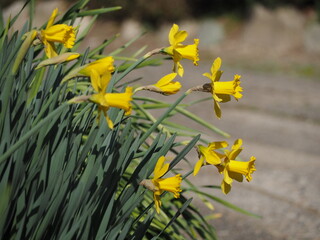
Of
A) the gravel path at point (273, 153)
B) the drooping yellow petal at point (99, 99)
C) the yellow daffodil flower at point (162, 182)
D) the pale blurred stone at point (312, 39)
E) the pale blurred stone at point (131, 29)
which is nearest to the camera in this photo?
the drooping yellow petal at point (99, 99)

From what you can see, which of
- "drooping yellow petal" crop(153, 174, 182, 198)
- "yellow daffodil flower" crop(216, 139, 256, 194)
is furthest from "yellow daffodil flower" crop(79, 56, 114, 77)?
"yellow daffodil flower" crop(216, 139, 256, 194)

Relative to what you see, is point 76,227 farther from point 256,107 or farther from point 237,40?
point 237,40

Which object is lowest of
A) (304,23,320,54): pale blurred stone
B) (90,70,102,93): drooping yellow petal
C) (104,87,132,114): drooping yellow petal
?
(304,23,320,54): pale blurred stone

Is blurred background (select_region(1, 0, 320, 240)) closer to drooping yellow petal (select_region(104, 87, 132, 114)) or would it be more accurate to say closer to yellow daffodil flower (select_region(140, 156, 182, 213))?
yellow daffodil flower (select_region(140, 156, 182, 213))

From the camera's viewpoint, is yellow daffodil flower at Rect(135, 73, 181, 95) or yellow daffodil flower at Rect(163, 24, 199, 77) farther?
yellow daffodil flower at Rect(163, 24, 199, 77)

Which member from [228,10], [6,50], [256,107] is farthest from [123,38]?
[6,50]

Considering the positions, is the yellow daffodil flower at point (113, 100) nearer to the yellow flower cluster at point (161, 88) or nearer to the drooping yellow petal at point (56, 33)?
the yellow flower cluster at point (161, 88)

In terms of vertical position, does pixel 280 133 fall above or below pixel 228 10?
above

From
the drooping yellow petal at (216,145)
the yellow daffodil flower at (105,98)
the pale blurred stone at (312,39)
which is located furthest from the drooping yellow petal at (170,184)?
the pale blurred stone at (312,39)

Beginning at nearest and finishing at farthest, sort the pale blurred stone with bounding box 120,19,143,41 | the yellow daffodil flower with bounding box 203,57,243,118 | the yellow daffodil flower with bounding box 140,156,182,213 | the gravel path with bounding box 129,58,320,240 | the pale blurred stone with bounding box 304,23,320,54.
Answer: the yellow daffodil flower with bounding box 140,156,182,213
the yellow daffodil flower with bounding box 203,57,243,118
the gravel path with bounding box 129,58,320,240
the pale blurred stone with bounding box 304,23,320,54
the pale blurred stone with bounding box 120,19,143,41
